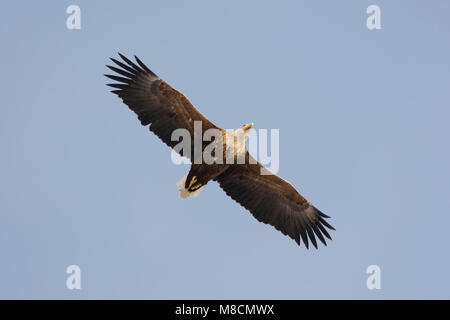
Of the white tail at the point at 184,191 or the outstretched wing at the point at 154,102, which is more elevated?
the outstretched wing at the point at 154,102

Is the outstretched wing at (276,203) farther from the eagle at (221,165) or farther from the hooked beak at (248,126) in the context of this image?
the hooked beak at (248,126)

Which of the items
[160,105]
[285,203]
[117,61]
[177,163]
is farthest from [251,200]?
[117,61]

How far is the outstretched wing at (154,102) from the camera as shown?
13.6 metres

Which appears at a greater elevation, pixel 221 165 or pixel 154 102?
pixel 154 102

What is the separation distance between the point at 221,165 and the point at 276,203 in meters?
1.58

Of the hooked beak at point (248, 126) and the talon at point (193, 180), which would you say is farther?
the talon at point (193, 180)

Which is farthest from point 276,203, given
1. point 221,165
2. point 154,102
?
point 154,102

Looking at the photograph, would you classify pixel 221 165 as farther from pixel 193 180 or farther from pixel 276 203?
pixel 276 203

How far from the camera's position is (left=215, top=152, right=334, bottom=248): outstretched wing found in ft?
47.4

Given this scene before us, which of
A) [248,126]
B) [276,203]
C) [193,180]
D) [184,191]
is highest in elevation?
[248,126]

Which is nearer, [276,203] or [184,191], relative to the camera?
[184,191]

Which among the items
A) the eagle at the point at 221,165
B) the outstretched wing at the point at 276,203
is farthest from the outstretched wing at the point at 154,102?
the outstretched wing at the point at 276,203

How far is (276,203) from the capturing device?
48.0 feet

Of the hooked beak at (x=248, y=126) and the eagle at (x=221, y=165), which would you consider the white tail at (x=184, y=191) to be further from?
the hooked beak at (x=248, y=126)
